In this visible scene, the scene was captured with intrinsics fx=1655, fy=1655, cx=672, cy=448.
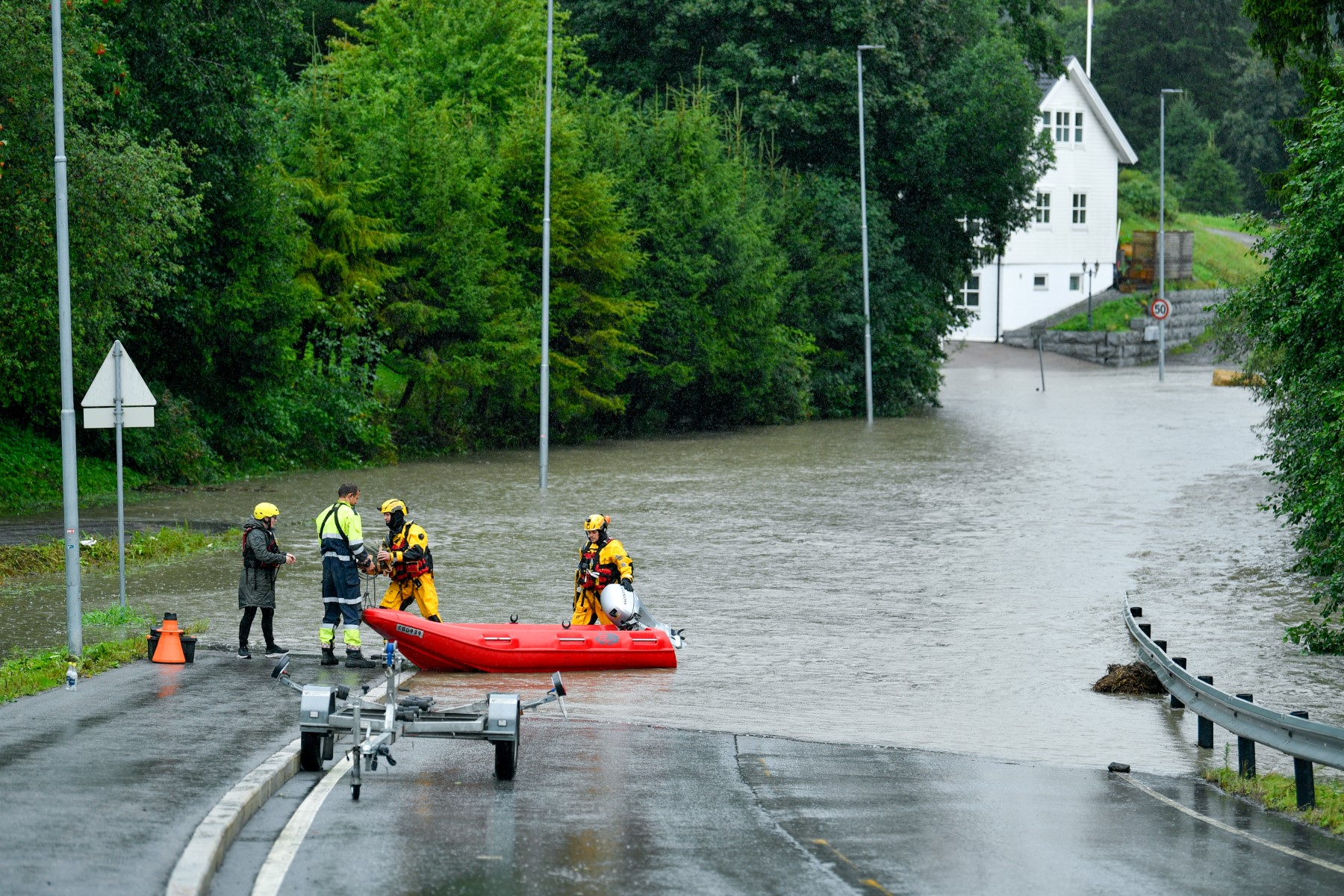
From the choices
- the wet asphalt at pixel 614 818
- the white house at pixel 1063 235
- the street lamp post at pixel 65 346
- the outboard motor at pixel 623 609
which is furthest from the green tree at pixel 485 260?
the white house at pixel 1063 235

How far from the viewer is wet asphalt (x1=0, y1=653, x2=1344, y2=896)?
26.3ft

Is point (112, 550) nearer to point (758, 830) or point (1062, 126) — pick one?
point (758, 830)

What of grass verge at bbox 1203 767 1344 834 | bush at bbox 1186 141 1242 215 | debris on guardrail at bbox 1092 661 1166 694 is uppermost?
bush at bbox 1186 141 1242 215

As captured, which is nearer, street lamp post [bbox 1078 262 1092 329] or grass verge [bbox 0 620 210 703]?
grass verge [bbox 0 620 210 703]

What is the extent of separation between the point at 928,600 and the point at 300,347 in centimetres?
2252

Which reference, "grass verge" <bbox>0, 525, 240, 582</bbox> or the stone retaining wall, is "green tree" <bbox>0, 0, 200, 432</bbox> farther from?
the stone retaining wall

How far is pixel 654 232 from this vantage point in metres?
47.9

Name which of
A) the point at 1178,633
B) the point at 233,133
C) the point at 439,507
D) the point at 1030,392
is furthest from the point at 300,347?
the point at 1030,392

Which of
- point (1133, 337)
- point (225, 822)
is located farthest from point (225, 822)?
point (1133, 337)

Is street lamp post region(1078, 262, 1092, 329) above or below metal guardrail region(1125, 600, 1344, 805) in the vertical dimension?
above

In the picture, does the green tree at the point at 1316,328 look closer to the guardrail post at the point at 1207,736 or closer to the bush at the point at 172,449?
the guardrail post at the point at 1207,736

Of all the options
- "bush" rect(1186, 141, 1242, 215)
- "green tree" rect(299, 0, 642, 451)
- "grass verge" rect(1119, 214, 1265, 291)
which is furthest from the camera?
"bush" rect(1186, 141, 1242, 215)

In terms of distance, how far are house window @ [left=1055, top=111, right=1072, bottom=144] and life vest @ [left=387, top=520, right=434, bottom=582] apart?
76.2 meters

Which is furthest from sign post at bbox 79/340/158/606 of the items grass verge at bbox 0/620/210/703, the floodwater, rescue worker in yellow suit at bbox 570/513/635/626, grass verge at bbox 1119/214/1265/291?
grass verge at bbox 1119/214/1265/291
